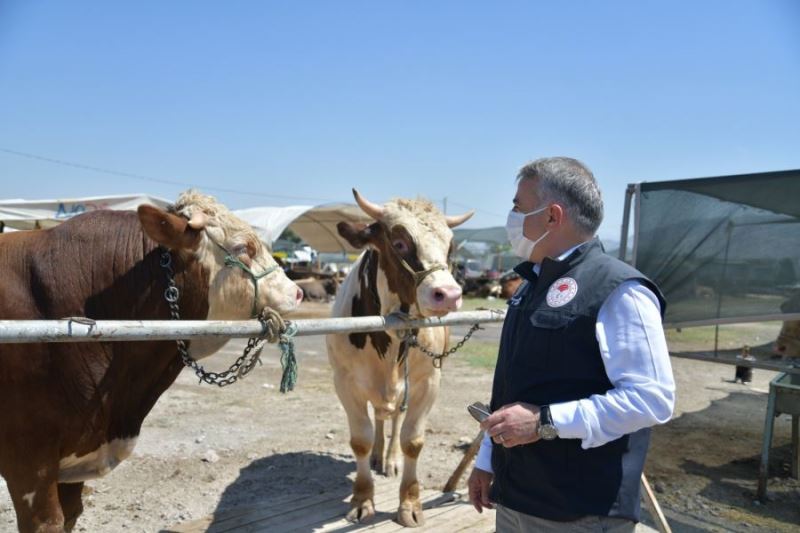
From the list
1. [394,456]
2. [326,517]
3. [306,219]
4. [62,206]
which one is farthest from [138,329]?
[306,219]

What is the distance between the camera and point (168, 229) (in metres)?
2.51

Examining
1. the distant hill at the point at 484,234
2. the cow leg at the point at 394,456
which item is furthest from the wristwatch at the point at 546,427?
the distant hill at the point at 484,234

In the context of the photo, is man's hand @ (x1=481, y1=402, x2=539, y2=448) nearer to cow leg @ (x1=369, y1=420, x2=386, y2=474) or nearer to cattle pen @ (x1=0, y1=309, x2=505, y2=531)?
cattle pen @ (x1=0, y1=309, x2=505, y2=531)

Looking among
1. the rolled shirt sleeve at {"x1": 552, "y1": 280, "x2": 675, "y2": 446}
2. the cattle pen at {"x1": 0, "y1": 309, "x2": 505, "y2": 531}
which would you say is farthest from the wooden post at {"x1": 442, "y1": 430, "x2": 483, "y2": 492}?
the rolled shirt sleeve at {"x1": 552, "y1": 280, "x2": 675, "y2": 446}

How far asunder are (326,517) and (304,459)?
1.63 meters

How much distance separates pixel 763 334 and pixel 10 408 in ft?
60.1

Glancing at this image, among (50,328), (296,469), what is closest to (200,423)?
(296,469)

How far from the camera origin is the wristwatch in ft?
5.33

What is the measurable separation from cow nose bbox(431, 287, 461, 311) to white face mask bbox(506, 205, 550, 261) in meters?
1.16

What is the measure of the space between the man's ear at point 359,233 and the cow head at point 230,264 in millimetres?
1198

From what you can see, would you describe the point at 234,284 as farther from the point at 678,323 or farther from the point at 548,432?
the point at 678,323

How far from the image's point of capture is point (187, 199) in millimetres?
2803

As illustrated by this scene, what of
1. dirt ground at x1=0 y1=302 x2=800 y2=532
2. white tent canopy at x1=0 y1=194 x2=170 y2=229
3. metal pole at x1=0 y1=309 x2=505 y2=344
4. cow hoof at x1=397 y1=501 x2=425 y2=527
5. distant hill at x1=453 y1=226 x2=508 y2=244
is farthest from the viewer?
distant hill at x1=453 y1=226 x2=508 y2=244

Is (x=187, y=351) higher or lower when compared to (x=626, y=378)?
lower
